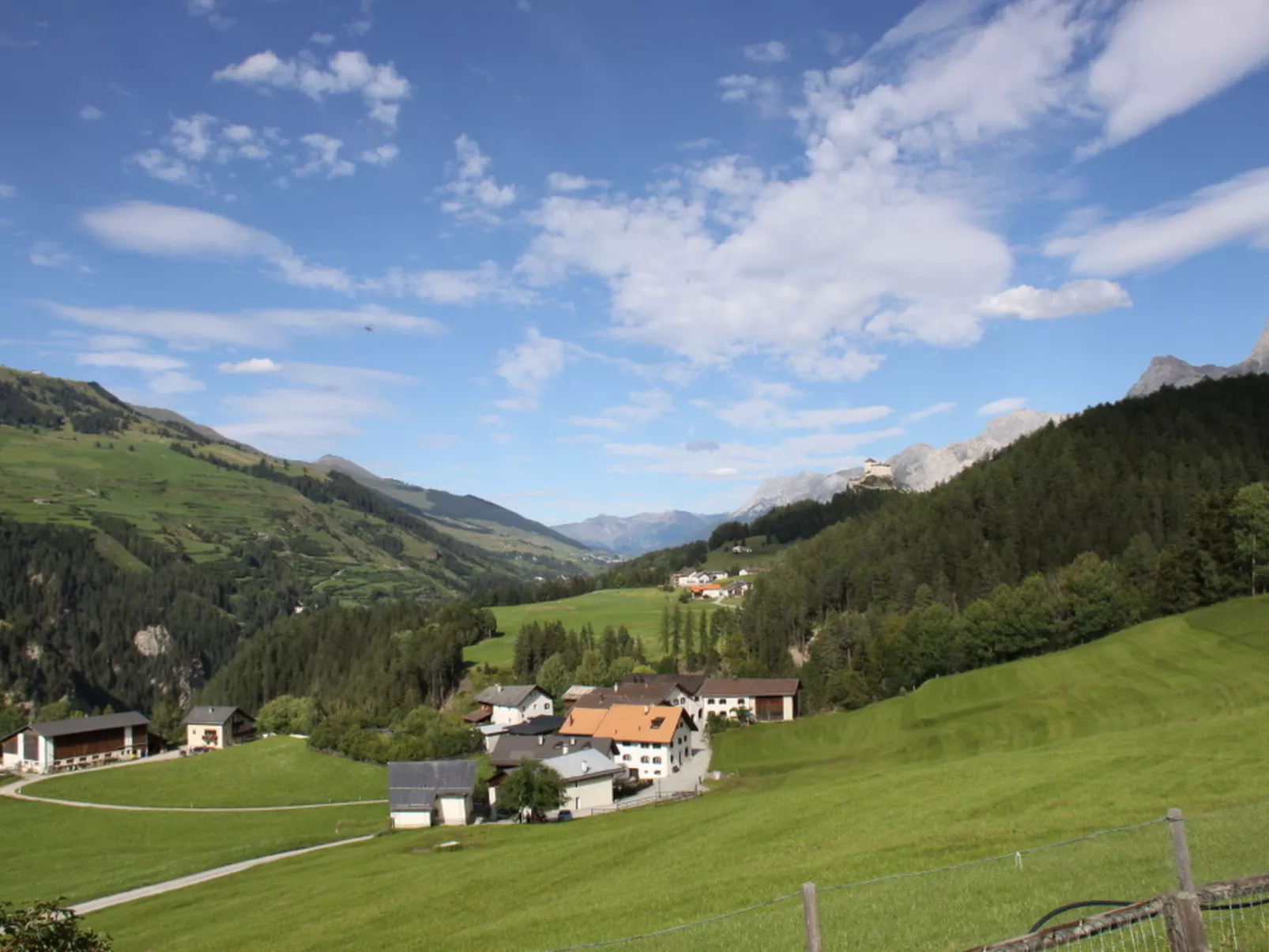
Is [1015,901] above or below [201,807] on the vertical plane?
above

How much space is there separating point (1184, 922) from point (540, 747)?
287 feet

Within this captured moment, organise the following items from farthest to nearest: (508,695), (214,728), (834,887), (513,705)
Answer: (214,728), (508,695), (513,705), (834,887)

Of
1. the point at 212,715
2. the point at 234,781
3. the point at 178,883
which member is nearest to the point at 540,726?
the point at 234,781

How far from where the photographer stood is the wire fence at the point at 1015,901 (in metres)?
13.0

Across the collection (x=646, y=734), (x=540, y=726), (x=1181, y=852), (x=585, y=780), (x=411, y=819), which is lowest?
(x=411, y=819)

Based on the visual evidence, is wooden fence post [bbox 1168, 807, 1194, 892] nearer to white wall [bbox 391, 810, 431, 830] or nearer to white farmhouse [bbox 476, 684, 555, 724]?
white wall [bbox 391, 810, 431, 830]

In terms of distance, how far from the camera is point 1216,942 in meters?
12.1

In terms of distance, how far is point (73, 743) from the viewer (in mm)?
126062

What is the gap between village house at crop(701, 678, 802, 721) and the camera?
118625mm

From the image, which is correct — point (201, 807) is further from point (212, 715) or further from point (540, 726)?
point (212, 715)

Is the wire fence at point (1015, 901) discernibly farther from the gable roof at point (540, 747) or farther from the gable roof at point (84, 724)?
the gable roof at point (84, 724)

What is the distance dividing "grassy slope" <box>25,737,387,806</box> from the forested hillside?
66.5 meters

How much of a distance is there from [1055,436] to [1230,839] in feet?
550

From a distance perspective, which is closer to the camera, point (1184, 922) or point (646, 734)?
point (1184, 922)
